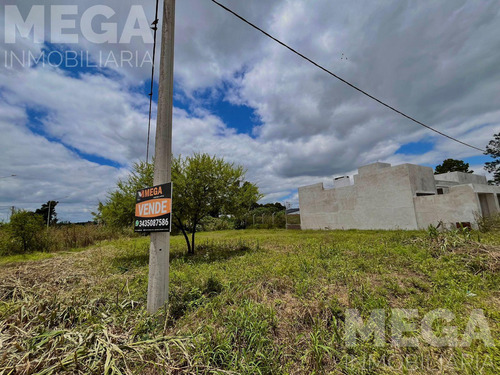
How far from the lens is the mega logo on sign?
10.2ft

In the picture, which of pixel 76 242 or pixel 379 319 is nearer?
pixel 379 319

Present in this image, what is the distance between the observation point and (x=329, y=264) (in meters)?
5.07

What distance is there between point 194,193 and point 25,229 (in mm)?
8627

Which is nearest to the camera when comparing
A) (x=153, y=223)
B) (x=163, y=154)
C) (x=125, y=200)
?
(x=153, y=223)

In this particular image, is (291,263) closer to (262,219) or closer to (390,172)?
(390,172)

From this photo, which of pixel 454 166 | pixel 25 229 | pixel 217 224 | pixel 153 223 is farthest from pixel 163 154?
pixel 454 166

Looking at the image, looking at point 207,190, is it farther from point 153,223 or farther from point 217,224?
point 217,224

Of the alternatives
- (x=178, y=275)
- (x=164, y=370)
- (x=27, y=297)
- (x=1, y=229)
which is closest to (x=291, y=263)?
(x=178, y=275)

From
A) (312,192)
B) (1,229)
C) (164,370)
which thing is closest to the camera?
(164,370)

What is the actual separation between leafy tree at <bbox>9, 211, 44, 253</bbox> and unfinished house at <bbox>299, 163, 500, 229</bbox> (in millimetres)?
18786

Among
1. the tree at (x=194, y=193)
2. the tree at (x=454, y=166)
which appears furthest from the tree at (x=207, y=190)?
the tree at (x=454, y=166)

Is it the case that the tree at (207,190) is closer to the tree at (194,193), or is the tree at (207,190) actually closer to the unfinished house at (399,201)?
the tree at (194,193)

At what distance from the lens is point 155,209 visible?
3248 millimetres

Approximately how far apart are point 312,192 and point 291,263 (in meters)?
16.2
